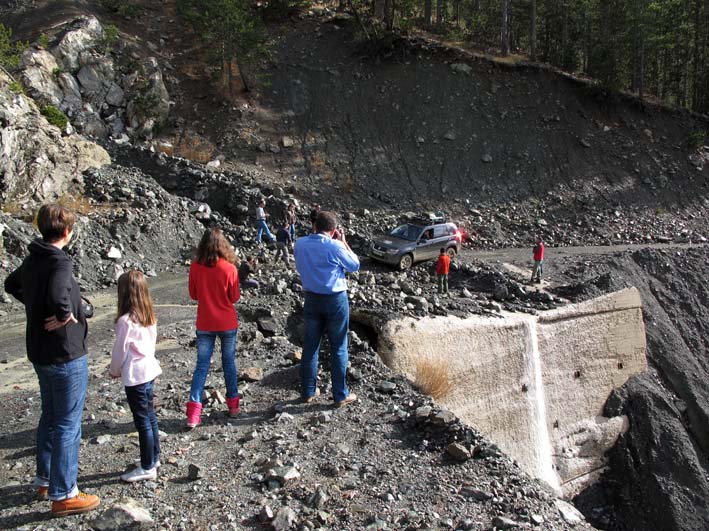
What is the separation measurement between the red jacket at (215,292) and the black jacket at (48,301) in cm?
157

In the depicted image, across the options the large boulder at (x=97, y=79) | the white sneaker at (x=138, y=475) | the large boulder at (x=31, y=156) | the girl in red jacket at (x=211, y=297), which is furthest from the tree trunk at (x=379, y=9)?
the white sneaker at (x=138, y=475)

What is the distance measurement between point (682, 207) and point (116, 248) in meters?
24.7

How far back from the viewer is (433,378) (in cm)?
932

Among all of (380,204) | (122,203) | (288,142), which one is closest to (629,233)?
(380,204)

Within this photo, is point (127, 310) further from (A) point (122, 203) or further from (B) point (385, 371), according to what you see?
(A) point (122, 203)

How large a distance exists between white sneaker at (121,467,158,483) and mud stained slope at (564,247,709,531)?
1321 cm

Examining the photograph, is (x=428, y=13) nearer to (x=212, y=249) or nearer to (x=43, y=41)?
(x=43, y=41)

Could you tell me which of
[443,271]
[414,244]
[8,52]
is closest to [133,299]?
[443,271]

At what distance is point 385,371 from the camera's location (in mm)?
7367

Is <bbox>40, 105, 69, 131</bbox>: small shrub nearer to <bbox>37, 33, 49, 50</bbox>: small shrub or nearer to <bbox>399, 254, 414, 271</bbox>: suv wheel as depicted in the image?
<bbox>37, 33, 49, 50</bbox>: small shrub

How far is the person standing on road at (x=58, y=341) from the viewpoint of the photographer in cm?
389

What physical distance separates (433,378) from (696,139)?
26.1 m

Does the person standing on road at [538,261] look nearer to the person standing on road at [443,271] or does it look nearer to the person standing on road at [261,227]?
the person standing on road at [443,271]

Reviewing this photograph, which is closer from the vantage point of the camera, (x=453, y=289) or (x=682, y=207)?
(x=453, y=289)
